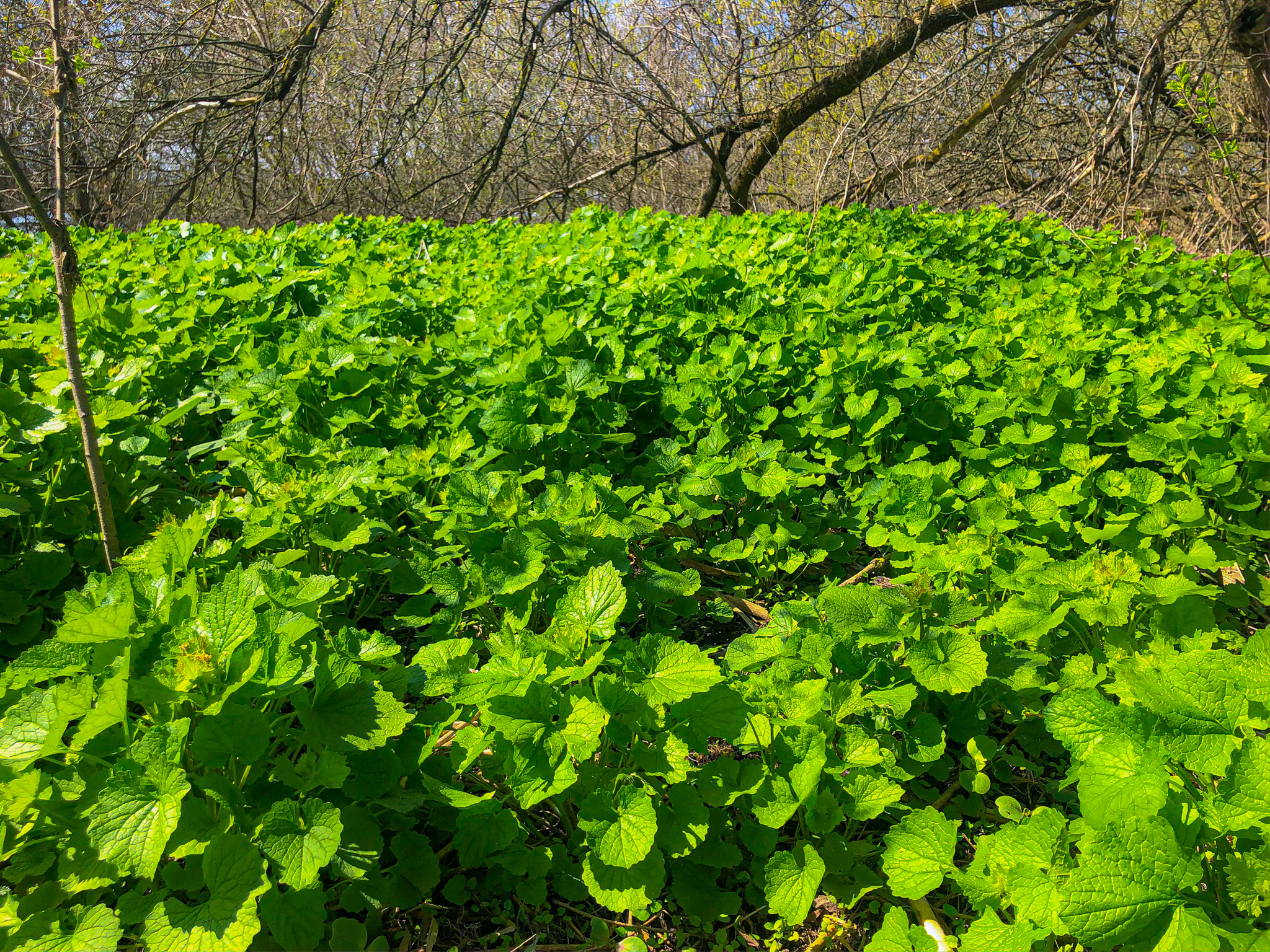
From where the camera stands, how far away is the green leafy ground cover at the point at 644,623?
1.30 meters

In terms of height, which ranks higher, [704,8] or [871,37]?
[704,8]

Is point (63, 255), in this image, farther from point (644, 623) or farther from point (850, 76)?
point (850, 76)

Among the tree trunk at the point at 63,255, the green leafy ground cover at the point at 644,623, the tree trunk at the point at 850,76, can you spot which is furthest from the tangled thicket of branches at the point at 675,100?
the tree trunk at the point at 63,255

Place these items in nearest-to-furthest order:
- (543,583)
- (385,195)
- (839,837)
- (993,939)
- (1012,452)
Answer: (993,939)
(839,837)
(543,583)
(1012,452)
(385,195)

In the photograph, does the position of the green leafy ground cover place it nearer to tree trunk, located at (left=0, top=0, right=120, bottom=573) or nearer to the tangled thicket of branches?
tree trunk, located at (left=0, top=0, right=120, bottom=573)

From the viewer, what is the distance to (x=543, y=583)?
2.06 m

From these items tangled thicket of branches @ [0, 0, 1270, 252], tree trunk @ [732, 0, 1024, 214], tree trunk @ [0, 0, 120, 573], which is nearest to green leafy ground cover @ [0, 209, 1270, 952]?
tree trunk @ [0, 0, 120, 573]

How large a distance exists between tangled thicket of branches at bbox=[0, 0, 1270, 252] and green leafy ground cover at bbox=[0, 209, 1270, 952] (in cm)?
212

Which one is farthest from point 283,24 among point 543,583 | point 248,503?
point 543,583

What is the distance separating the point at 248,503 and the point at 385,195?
10613mm

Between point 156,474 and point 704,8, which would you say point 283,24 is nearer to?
point 704,8

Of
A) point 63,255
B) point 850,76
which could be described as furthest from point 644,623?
point 850,76

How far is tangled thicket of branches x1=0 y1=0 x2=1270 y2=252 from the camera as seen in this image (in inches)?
252

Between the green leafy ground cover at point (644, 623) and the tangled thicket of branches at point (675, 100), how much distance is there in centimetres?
212
